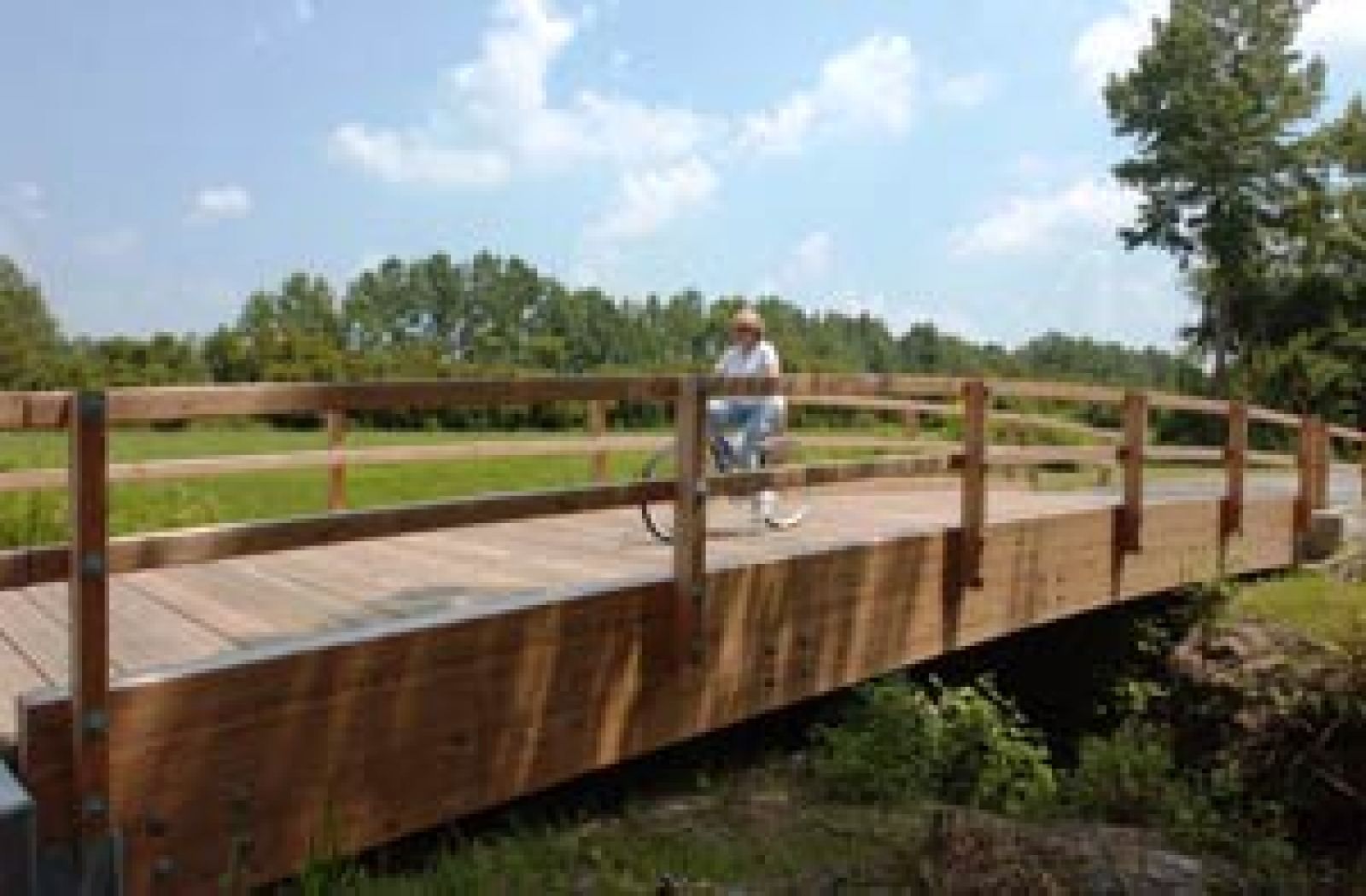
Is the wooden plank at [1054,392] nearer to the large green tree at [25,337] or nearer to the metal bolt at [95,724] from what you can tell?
the metal bolt at [95,724]

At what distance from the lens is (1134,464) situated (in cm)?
970

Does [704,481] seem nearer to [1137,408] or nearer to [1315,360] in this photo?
[1137,408]

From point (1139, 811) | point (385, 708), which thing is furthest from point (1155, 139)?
point (385, 708)

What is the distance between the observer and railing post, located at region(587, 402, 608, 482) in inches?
386

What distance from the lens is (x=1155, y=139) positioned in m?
42.6

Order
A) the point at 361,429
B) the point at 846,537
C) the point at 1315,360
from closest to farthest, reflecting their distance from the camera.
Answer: the point at 846,537, the point at 361,429, the point at 1315,360

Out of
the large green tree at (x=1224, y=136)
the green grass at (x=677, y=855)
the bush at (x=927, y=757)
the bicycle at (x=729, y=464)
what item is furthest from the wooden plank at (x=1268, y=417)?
the large green tree at (x=1224, y=136)

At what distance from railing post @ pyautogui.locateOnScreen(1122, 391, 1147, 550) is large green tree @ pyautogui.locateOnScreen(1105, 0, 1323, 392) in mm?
32894

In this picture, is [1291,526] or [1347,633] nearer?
[1347,633]

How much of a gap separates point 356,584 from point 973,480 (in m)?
3.69

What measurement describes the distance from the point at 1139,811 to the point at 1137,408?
138 inches

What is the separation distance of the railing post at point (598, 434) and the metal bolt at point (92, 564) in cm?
563

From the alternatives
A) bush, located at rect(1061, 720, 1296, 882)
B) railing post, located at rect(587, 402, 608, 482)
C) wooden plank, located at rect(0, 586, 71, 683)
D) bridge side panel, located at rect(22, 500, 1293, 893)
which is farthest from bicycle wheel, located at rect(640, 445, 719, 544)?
wooden plank, located at rect(0, 586, 71, 683)

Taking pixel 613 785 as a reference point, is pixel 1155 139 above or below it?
above
